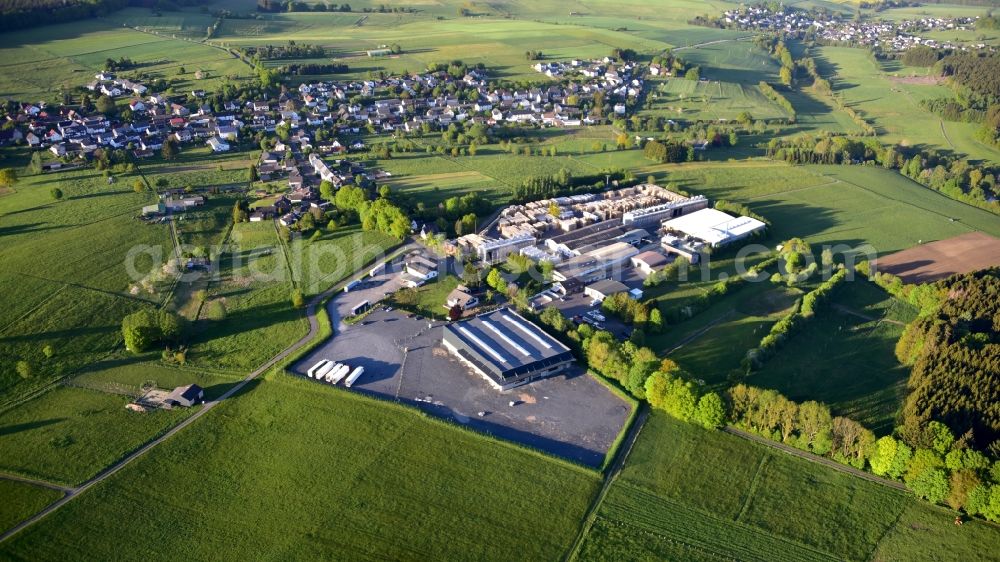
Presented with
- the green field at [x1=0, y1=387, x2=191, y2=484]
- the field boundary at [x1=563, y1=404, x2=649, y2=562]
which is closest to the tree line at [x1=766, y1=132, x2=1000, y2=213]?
the field boundary at [x1=563, y1=404, x2=649, y2=562]

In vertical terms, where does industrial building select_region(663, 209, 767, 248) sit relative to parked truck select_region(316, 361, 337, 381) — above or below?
above

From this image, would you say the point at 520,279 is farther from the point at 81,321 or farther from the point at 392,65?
the point at 392,65


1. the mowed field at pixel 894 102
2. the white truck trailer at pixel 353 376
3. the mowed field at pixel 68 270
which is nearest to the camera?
the white truck trailer at pixel 353 376

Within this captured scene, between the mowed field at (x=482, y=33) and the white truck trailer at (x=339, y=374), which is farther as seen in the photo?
the mowed field at (x=482, y=33)

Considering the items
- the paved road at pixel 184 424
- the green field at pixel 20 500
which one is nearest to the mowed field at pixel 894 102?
the paved road at pixel 184 424

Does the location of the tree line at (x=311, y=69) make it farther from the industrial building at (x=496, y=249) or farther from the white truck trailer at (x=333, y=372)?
the white truck trailer at (x=333, y=372)

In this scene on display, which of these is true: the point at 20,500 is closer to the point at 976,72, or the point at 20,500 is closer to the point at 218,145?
the point at 218,145

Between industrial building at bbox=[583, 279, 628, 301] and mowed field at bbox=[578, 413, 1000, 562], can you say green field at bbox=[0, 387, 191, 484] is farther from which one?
industrial building at bbox=[583, 279, 628, 301]
